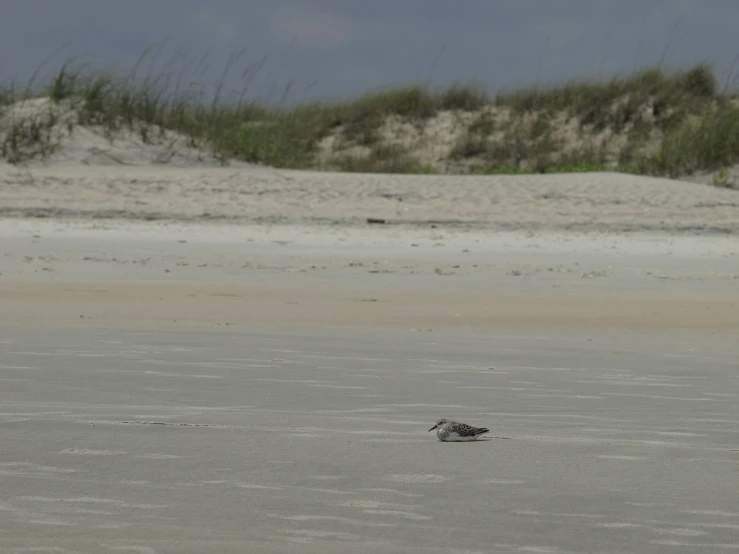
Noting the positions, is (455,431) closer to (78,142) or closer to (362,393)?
(362,393)

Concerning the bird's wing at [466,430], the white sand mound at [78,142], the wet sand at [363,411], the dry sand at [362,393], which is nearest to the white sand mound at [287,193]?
the white sand mound at [78,142]

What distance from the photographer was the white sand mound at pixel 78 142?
17062mm

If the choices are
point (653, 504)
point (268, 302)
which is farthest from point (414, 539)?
point (268, 302)

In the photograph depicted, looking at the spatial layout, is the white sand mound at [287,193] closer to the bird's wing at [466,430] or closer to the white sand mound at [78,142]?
the white sand mound at [78,142]

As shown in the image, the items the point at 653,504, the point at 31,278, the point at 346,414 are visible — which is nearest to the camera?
the point at 653,504

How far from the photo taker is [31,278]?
9.16m

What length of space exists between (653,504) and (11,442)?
75.4 inches

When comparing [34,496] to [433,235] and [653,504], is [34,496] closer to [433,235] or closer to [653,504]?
[653,504]

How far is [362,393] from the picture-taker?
494 centimetres

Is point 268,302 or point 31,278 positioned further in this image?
point 31,278

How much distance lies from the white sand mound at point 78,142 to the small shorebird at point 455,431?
13626mm

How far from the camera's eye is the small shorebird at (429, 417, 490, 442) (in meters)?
3.92

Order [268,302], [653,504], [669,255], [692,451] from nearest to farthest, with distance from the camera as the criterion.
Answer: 1. [653,504]
2. [692,451]
3. [268,302]
4. [669,255]

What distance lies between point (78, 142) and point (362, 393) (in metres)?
13.3
